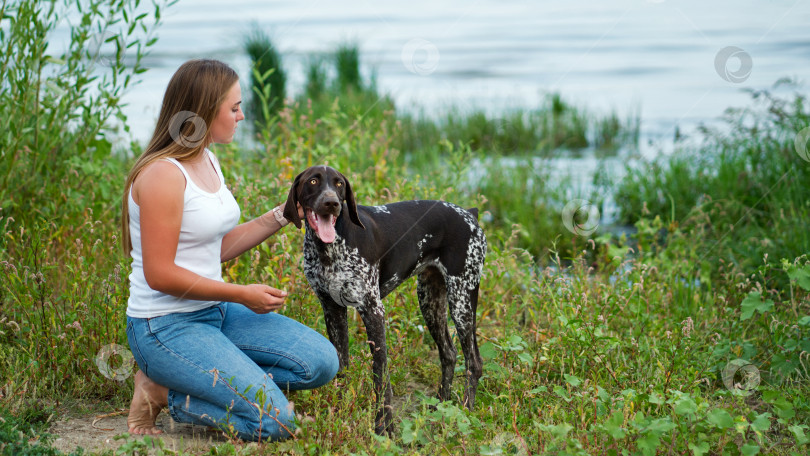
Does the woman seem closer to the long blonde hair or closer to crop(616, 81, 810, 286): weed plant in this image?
the long blonde hair

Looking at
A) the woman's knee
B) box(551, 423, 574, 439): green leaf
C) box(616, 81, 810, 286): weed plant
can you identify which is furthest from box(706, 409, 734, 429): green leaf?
box(616, 81, 810, 286): weed plant

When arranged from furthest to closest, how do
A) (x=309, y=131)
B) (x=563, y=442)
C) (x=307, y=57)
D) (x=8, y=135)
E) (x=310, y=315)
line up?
(x=307, y=57), (x=309, y=131), (x=8, y=135), (x=310, y=315), (x=563, y=442)

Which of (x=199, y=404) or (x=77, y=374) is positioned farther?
(x=77, y=374)

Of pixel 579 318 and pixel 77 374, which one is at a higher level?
pixel 579 318

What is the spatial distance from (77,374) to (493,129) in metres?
6.87

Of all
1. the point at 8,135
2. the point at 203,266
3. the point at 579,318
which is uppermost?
the point at 8,135

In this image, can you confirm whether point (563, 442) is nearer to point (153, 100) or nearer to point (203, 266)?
point (203, 266)

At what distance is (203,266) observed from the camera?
3.75m

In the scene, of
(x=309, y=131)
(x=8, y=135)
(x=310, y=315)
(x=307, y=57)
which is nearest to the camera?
(x=310, y=315)

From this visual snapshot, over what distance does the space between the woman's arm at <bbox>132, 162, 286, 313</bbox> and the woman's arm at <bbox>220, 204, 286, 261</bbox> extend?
45 centimetres

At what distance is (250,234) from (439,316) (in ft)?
3.56

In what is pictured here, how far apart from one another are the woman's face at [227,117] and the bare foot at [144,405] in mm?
1166

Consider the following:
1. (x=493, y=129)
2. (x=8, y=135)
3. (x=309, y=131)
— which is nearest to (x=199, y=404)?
(x=8, y=135)

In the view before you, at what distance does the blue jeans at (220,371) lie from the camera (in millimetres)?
3572
